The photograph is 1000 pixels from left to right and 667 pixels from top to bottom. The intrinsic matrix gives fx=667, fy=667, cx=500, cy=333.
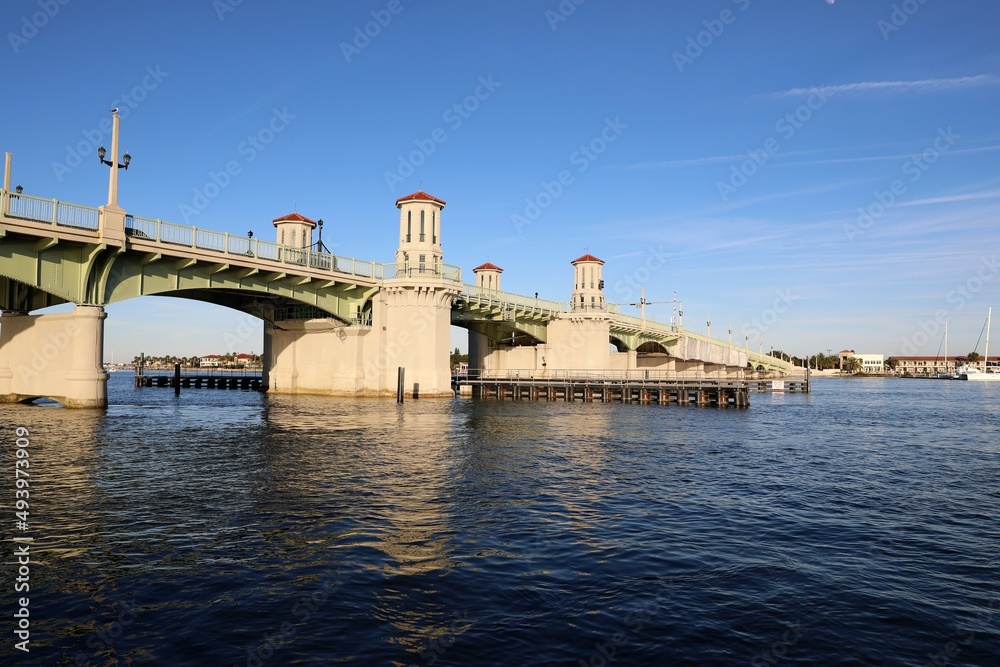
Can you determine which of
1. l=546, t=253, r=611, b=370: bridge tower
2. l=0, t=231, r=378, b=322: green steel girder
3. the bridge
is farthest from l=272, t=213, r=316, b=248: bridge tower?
l=546, t=253, r=611, b=370: bridge tower

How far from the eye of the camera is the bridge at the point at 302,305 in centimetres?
3659

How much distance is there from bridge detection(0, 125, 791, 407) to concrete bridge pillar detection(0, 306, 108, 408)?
2.9 inches

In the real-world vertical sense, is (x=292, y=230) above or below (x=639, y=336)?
above

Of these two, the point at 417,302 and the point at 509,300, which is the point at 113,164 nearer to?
the point at 417,302

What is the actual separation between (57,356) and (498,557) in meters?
36.6

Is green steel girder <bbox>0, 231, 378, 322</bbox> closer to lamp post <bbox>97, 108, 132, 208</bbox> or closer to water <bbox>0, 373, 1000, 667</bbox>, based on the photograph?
lamp post <bbox>97, 108, 132, 208</bbox>

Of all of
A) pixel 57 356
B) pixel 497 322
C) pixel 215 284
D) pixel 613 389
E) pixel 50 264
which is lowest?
pixel 613 389

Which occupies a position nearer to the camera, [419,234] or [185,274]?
[185,274]

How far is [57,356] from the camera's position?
1517 inches

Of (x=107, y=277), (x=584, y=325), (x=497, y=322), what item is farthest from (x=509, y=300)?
(x=107, y=277)

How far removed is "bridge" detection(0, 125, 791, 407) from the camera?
3659 centimetres

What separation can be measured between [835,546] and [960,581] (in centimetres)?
239

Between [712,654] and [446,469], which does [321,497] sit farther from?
[712,654]

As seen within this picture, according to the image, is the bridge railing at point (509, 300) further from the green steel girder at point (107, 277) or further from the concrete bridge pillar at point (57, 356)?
the concrete bridge pillar at point (57, 356)
